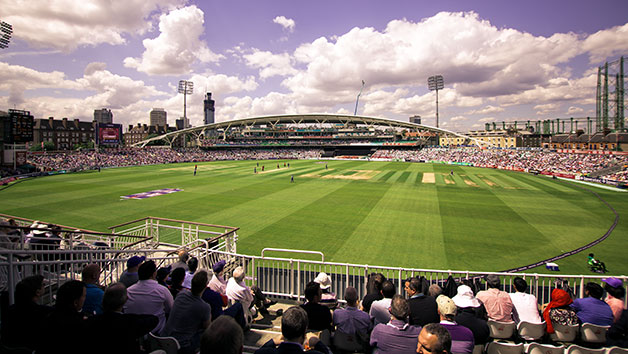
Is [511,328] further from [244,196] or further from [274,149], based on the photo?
[274,149]

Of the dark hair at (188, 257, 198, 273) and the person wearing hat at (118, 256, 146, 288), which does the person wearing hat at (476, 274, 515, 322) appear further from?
the person wearing hat at (118, 256, 146, 288)

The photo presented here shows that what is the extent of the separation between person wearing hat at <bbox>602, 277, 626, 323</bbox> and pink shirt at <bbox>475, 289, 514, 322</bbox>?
159 cm

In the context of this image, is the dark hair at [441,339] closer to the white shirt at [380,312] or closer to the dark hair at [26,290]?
the white shirt at [380,312]

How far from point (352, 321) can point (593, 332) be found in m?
3.94

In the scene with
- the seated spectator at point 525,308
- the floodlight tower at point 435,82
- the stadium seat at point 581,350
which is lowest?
the stadium seat at point 581,350

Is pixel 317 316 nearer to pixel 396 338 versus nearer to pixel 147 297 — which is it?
pixel 396 338

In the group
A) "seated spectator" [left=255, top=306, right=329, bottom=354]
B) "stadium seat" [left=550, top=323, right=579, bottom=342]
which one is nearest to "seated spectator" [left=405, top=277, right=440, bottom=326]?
"stadium seat" [left=550, top=323, right=579, bottom=342]

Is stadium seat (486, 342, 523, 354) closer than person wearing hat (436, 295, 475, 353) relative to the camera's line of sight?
No

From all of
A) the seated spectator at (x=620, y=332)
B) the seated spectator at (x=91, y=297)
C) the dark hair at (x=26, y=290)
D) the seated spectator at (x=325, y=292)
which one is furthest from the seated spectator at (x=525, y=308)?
the dark hair at (x=26, y=290)

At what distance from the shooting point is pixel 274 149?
112 metres

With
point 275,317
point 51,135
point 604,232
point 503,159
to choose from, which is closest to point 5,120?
point 275,317

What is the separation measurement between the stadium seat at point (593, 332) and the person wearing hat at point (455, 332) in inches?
94.8

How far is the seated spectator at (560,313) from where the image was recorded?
482cm

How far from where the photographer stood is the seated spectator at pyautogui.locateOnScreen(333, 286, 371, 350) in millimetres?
4312
